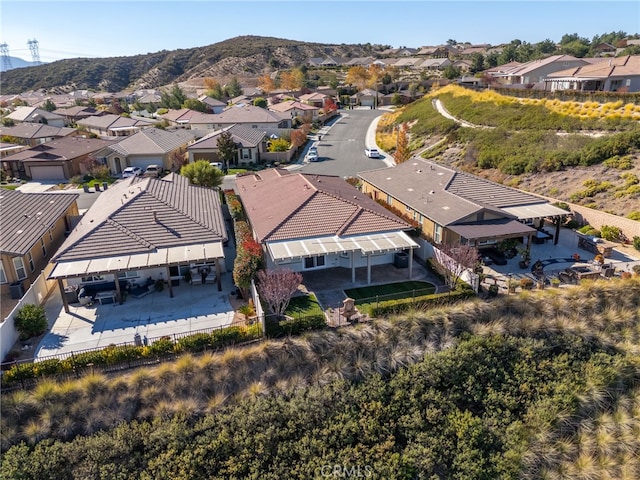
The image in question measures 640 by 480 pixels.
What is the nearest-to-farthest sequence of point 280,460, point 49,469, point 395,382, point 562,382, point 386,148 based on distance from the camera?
point 49,469, point 280,460, point 395,382, point 562,382, point 386,148

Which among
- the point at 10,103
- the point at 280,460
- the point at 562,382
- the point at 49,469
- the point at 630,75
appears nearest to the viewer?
the point at 49,469

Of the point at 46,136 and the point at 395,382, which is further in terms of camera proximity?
the point at 46,136

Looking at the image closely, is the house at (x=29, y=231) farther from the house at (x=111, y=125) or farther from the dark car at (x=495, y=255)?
the house at (x=111, y=125)

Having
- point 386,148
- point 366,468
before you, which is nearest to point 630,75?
point 386,148

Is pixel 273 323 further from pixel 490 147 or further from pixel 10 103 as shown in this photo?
pixel 10 103

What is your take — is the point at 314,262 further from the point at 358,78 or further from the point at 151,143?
the point at 358,78

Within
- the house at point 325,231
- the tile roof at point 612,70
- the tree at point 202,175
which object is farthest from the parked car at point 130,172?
the tile roof at point 612,70

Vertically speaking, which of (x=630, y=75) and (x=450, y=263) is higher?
(x=630, y=75)
